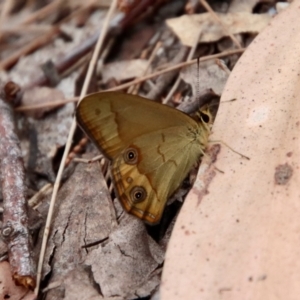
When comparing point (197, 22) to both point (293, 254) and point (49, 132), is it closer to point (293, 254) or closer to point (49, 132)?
point (49, 132)

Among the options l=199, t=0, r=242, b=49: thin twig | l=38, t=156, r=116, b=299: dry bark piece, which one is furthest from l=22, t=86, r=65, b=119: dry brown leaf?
l=199, t=0, r=242, b=49: thin twig

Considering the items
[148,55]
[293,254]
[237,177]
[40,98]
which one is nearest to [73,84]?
[40,98]

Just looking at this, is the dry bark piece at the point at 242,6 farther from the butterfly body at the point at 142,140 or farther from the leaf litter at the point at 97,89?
the butterfly body at the point at 142,140

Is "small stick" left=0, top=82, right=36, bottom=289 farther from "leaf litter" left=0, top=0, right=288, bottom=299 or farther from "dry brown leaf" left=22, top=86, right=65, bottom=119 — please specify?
"dry brown leaf" left=22, top=86, right=65, bottom=119

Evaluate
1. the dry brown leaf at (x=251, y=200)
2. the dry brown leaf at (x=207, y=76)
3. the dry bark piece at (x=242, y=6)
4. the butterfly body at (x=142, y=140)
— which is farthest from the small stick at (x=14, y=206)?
the dry bark piece at (x=242, y=6)

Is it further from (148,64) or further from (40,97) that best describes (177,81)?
(40,97)

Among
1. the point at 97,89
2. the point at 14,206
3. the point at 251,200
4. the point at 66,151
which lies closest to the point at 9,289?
the point at 14,206
